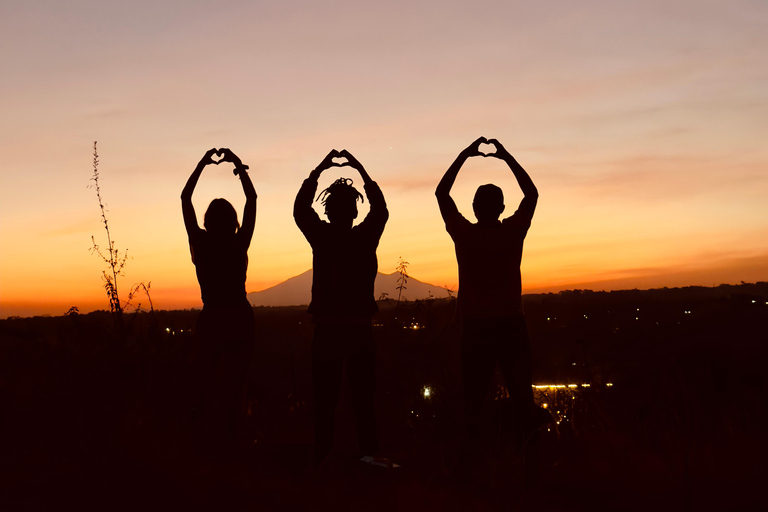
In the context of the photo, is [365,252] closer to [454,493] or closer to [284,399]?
[454,493]

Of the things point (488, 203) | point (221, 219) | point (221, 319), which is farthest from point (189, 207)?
point (488, 203)

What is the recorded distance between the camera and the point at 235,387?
565cm

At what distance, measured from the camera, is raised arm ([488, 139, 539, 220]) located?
552cm

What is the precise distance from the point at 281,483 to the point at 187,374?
1.39 meters

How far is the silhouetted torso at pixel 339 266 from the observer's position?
526 centimetres

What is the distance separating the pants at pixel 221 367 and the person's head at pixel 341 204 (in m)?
0.98

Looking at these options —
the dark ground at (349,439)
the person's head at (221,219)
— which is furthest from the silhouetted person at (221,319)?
the dark ground at (349,439)

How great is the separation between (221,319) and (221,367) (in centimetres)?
37

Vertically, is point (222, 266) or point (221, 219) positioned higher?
point (221, 219)

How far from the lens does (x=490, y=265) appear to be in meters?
5.32

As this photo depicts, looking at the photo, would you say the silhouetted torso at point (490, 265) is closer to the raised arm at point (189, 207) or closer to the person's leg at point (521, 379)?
the person's leg at point (521, 379)

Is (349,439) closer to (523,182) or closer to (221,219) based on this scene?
(221,219)

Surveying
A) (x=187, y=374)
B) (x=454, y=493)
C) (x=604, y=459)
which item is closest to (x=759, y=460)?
(x=604, y=459)

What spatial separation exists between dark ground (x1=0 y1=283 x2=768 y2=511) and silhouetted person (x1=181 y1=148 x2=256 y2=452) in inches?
8.0
